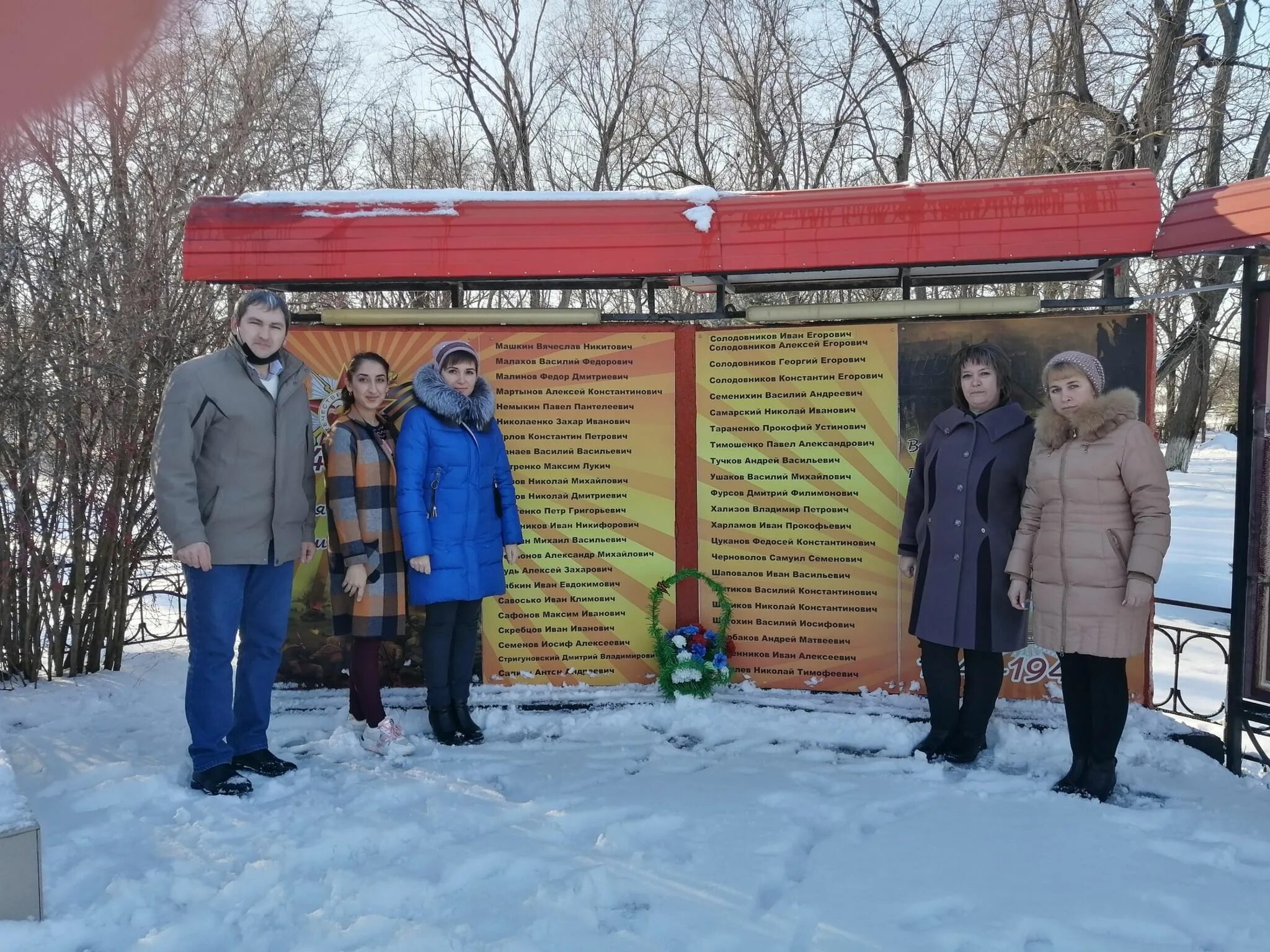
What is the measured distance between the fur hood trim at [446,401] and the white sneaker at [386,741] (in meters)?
1.47

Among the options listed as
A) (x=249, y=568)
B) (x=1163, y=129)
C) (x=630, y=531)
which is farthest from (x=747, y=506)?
(x=1163, y=129)

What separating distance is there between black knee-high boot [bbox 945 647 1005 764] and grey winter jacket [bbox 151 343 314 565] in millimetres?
3092

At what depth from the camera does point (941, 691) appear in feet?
13.2

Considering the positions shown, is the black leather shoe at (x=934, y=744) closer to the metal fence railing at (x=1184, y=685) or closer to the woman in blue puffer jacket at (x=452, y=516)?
the metal fence railing at (x=1184, y=685)

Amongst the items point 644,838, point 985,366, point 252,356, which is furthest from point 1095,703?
→ point 252,356

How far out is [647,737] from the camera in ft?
14.1

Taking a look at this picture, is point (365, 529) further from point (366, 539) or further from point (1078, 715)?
point (1078, 715)

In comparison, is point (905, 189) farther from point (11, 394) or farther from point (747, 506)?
point (11, 394)

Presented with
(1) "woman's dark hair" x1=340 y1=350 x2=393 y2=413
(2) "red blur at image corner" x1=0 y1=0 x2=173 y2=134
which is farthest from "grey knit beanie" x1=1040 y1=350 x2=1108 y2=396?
(2) "red blur at image corner" x1=0 y1=0 x2=173 y2=134

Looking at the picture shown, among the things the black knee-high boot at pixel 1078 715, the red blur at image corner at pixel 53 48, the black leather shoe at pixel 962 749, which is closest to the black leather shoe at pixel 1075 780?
the black knee-high boot at pixel 1078 715

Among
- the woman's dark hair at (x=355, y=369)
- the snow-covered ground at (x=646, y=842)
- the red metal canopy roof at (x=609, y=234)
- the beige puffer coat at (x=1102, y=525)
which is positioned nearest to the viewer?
the snow-covered ground at (x=646, y=842)

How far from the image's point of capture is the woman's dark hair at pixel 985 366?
12.6 ft

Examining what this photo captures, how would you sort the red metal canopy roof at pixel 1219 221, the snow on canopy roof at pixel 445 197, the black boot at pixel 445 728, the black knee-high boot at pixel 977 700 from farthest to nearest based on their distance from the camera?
1. the snow on canopy roof at pixel 445 197
2. the black boot at pixel 445 728
3. the black knee-high boot at pixel 977 700
4. the red metal canopy roof at pixel 1219 221

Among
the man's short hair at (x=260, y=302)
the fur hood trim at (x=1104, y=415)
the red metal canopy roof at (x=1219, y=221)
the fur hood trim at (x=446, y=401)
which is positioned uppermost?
the red metal canopy roof at (x=1219, y=221)
